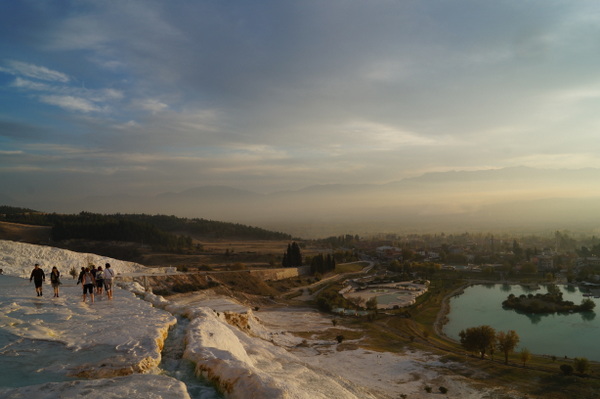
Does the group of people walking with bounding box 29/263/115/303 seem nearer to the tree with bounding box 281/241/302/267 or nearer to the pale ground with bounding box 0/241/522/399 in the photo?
the pale ground with bounding box 0/241/522/399

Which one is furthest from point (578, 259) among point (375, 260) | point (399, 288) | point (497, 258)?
point (399, 288)

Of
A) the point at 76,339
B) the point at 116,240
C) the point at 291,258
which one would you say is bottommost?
the point at 291,258

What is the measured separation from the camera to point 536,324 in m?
35.7

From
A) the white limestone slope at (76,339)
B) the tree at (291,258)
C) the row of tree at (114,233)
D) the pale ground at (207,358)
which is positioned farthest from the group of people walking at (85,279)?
the row of tree at (114,233)

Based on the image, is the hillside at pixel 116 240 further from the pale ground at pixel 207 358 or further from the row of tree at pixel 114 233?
the pale ground at pixel 207 358

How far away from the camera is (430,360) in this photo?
2041 cm

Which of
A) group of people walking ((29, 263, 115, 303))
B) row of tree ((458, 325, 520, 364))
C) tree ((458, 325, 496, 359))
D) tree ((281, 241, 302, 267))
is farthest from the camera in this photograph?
tree ((281, 241, 302, 267))

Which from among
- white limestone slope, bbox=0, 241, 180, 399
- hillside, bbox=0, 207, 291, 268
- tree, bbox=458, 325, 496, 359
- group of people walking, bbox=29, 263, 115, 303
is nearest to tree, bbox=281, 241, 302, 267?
hillside, bbox=0, 207, 291, 268

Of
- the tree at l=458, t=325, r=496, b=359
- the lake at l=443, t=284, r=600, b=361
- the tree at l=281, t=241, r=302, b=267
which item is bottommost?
the lake at l=443, t=284, r=600, b=361

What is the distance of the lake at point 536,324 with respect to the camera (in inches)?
1101

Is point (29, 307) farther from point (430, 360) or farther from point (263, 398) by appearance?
point (430, 360)

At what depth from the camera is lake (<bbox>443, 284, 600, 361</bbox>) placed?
2797cm

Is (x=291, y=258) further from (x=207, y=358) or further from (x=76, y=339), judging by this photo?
(x=207, y=358)

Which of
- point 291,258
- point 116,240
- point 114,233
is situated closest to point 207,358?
point 291,258
